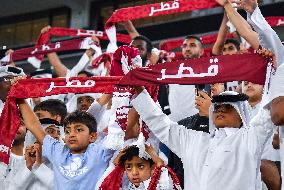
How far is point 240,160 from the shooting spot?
12.1ft

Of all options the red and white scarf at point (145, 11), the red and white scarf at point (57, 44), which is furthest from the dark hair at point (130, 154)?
the red and white scarf at point (57, 44)

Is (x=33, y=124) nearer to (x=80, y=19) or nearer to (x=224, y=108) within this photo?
(x=224, y=108)

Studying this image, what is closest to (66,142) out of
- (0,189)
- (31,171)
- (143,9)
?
(31,171)

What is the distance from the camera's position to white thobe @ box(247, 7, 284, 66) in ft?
13.1

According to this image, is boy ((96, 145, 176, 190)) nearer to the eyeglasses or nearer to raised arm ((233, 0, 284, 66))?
the eyeglasses

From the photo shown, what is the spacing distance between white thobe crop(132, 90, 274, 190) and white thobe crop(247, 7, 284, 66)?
68 cm

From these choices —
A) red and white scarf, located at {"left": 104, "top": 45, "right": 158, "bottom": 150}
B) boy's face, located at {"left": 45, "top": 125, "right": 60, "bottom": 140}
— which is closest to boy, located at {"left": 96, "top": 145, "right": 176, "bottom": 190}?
red and white scarf, located at {"left": 104, "top": 45, "right": 158, "bottom": 150}

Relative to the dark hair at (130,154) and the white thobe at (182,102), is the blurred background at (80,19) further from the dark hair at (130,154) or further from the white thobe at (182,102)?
the dark hair at (130,154)

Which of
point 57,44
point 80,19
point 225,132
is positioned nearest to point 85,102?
point 57,44

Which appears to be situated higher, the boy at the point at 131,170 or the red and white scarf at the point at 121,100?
the red and white scarf at the point at 121,100

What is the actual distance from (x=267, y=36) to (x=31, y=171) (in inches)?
92.4

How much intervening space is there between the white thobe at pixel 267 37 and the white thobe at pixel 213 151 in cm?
68

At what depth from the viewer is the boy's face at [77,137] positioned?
4398mm

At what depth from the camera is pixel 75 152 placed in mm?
4441
